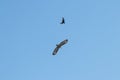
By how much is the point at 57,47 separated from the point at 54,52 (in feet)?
5.35

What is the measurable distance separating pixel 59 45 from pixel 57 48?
1.02m

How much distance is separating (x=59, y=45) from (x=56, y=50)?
1.64 meters

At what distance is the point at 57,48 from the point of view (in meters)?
60.5

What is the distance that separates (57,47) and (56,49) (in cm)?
61

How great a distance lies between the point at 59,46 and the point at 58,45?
21.9 inches

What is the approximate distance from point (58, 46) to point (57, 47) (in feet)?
1.35

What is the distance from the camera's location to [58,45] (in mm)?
60688

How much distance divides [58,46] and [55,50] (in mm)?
1379

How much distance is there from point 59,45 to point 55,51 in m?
2.00

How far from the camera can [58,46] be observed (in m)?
60.6

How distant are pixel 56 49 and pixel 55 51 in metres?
0.62

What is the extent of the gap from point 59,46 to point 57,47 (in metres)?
0.76

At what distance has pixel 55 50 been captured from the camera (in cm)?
6069

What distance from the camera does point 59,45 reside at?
2373 inches
